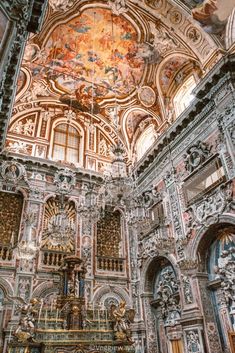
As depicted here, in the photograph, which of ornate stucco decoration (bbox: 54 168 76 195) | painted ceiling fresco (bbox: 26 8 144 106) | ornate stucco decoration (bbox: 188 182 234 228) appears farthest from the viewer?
ornate stucco decoration (bbox: 54 168 76 195)

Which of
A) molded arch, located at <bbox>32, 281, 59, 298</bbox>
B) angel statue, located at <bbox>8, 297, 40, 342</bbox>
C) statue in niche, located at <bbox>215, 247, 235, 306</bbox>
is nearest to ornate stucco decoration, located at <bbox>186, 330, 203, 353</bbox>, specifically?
statue in niche, located at <bbox>215, 247, 235, 306</bbox>

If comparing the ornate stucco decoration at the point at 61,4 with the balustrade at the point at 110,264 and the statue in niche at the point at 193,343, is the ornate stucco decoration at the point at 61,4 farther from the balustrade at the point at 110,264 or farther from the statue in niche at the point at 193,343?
the statue in niche at the point at 193,343

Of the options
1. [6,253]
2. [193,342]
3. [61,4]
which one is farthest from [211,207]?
[61,4]

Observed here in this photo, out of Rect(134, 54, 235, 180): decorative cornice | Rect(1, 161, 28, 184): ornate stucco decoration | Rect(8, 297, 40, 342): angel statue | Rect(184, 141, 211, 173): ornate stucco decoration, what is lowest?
Rect(8, 297, 40, 342): angel statue

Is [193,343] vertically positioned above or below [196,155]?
below

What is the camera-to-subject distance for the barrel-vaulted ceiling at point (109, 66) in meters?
11.6

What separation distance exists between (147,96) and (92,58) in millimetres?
3322

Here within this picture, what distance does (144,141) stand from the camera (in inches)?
629

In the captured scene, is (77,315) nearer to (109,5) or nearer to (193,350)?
(193,350)

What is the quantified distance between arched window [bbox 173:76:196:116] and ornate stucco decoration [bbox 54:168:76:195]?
581 cm

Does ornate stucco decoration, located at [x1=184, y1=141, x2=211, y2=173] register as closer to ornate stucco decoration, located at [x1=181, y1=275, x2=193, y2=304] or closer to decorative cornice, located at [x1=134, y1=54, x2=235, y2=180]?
decorative cornice, located at [x1=134, y1=54, x2=235, y2=180]

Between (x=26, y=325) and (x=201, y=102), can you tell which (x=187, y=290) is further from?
(x=201, y=102)

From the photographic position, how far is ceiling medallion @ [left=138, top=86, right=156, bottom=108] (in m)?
14.8

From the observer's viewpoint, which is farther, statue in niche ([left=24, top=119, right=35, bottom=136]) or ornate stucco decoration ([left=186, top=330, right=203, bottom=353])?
statue in niche ([left=24, top=119, right=35, bottom=136])
